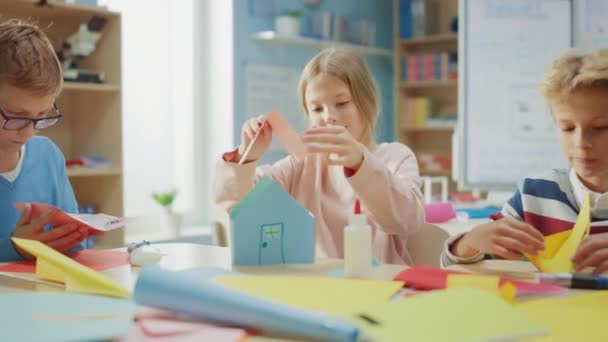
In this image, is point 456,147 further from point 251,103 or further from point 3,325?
point 3,325

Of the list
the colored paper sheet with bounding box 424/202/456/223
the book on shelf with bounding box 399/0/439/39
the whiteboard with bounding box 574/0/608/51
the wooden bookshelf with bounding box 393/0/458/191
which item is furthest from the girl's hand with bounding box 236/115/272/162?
the book on shelf with bounding box 399/0/439/39

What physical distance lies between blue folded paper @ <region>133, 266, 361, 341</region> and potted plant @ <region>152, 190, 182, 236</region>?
3.03 m

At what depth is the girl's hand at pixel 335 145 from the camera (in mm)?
1276

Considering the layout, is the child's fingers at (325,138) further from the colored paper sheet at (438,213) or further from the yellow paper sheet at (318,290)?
the colored paper sheet at (438,213)

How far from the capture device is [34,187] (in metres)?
1.72

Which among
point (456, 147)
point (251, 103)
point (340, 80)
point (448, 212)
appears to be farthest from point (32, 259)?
point (251, 103)

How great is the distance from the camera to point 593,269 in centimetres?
116

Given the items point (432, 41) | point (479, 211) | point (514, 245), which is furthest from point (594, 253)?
point (432, 41)

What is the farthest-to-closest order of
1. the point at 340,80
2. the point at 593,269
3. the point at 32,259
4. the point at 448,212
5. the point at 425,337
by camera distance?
the point at 448,212 → the point at 340,80 → the point at 32,259 → the point at 593,269 → the point at 425,337

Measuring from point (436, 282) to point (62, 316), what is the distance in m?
0.54

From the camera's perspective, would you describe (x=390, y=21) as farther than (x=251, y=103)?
Yes

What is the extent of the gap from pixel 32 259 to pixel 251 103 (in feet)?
10.2

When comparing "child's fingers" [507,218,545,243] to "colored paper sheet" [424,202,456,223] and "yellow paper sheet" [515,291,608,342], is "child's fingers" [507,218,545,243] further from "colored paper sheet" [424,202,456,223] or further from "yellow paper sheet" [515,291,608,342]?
"colored paper sheet" [424,202,456,223]

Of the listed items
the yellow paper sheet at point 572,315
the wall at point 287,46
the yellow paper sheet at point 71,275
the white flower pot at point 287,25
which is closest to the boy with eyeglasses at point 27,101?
the yellow paper sheet at point 71,275
